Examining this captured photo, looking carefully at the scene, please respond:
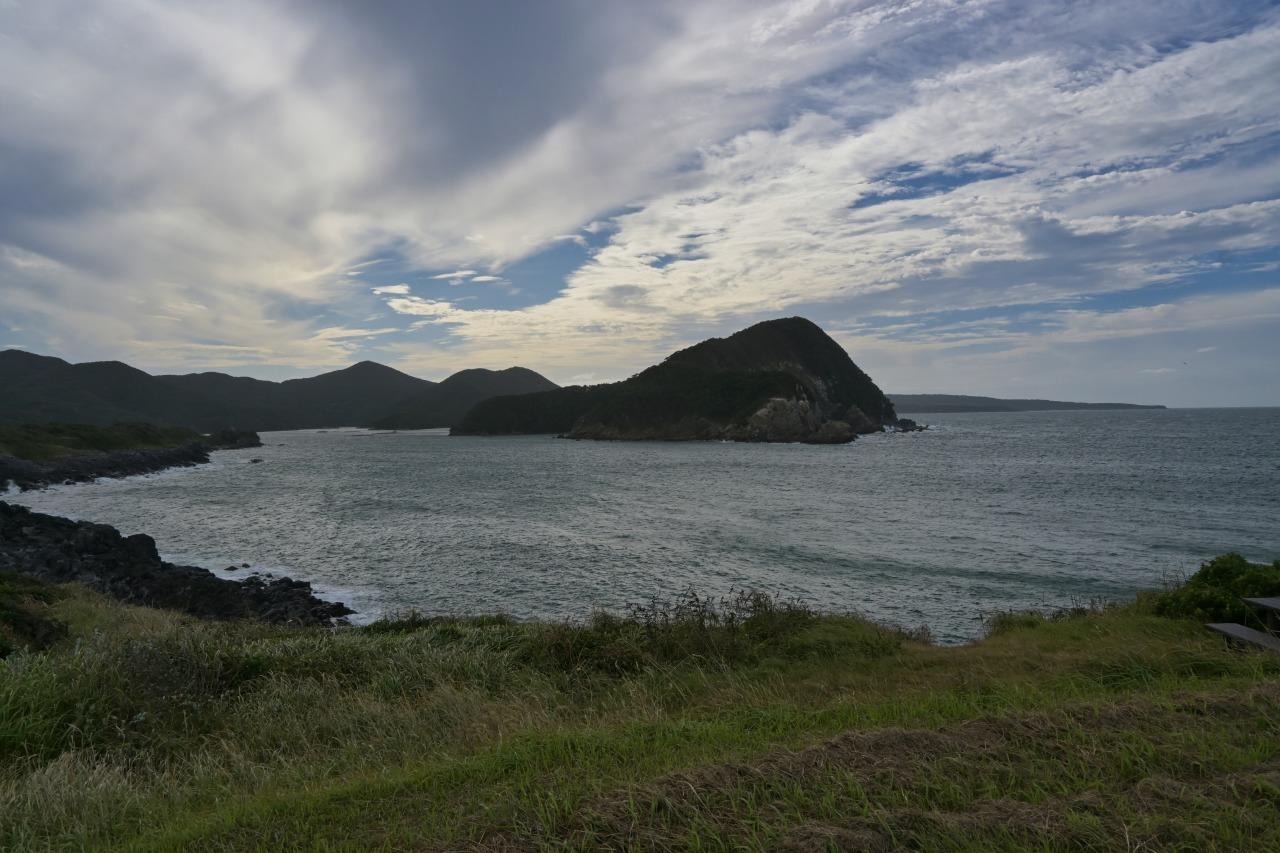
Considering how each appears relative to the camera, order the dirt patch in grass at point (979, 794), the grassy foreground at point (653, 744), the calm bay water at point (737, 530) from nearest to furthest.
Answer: the dirt patch in grass at point (979, 794) → the grassy foreground at point (653, 744) → the calm bay water at point (737, 530)

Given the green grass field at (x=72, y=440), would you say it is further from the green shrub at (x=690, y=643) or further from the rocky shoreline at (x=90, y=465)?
the green shrub at (x=690, y=643)

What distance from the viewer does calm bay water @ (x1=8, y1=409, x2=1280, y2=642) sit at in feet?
83.6

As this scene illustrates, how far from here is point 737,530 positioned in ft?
126

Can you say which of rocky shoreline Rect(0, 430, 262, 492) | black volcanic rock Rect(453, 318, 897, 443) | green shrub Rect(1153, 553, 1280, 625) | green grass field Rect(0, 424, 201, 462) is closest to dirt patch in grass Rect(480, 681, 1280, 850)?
green shrub Rect(1153, 553, 1280, 625)

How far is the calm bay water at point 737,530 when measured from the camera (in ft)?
83.6

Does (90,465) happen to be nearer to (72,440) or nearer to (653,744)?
(72,440)

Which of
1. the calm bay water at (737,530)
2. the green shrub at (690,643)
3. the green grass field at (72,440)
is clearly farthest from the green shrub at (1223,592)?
the green grass field at (72,440)

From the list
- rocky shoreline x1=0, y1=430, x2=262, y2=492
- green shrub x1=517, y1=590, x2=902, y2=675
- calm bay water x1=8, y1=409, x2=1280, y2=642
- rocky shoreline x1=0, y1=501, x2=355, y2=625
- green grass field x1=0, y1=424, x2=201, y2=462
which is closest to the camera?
green shrub x1=517, y1=590, x2=902, y2=675

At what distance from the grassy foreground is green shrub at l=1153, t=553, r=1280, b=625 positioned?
563 millimetres

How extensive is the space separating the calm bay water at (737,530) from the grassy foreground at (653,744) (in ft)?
36.7

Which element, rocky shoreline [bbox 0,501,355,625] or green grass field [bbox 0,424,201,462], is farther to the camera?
green grass field [bbox 0,424,201,462]

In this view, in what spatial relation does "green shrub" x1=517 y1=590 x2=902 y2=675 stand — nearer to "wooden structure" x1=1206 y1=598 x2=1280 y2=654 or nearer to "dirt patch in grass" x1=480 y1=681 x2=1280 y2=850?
"wooden structure" x1=1206 y1=598 x2=1280 y2=654

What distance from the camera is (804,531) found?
122 feet

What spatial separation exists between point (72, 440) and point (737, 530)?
111263 millimetres
